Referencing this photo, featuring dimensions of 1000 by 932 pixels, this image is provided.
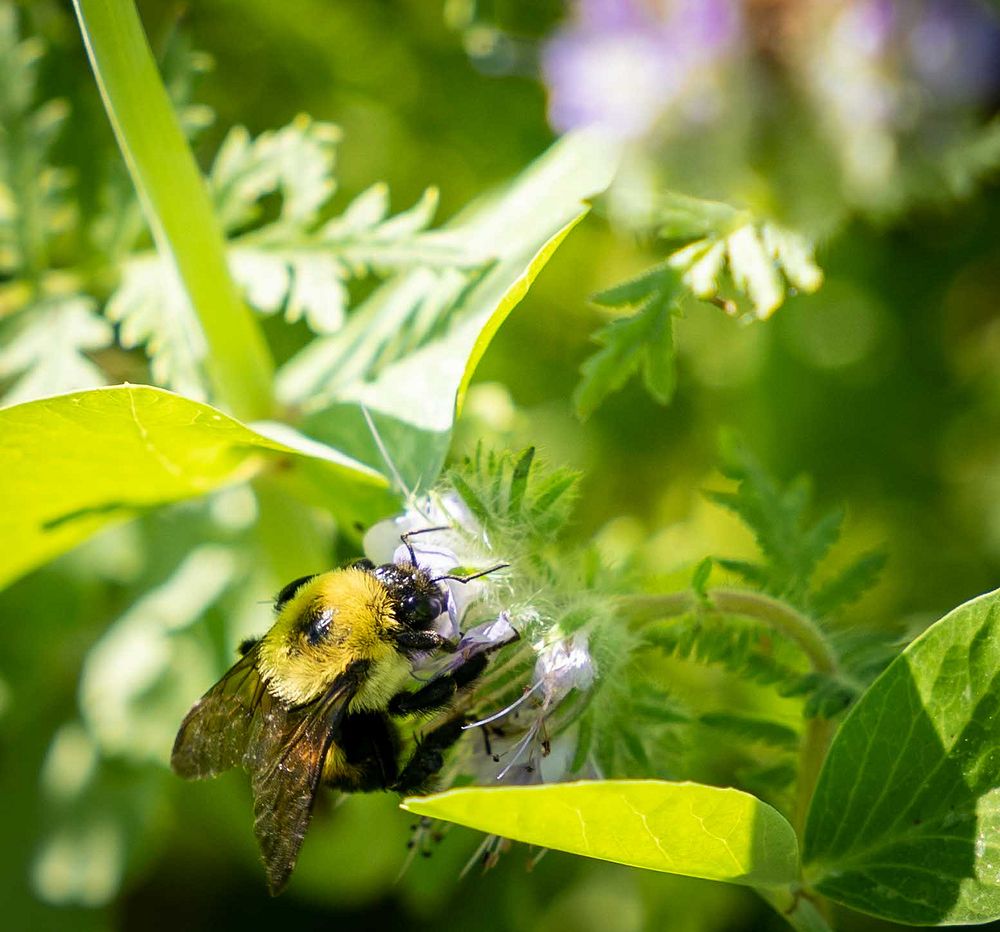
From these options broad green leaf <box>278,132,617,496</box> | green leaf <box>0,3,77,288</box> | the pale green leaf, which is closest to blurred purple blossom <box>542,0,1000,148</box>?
broad green leaf <box>278,132,617,496</box>

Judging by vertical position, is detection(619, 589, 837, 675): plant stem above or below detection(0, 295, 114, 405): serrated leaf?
below

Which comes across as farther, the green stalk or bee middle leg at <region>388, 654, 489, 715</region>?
the green stalk

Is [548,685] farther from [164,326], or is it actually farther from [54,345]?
[54,345]

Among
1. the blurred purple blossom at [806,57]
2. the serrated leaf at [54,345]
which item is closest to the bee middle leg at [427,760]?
the serrated leaf at [54,345]

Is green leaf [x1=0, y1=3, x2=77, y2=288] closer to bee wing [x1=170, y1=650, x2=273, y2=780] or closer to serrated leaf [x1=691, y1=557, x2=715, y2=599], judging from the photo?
→ bee wing [x1=170, y1=650, x2=273, y2=780]

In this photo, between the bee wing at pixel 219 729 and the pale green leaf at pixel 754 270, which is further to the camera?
the bee wing at pixel 219 729

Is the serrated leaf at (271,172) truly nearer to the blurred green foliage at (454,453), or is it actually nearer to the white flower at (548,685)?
the blurred green foliage at (454,453)

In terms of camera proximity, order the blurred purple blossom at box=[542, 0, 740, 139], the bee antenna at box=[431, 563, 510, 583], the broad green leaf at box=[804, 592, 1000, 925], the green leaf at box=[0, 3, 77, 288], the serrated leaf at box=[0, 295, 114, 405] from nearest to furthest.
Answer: the broad green leaf at box=[804, 592, 1000, 925] → the bee antenna at box=[431, 563, 510, 583] → the blurred purple blossom at box=[542, 0, 740, 139] → the serrated leaf at box=[0, 295, 114, 405] → the green leaf at box=[0, 3, 77, 288]

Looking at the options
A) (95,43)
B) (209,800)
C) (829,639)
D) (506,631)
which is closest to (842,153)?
(829,639)
